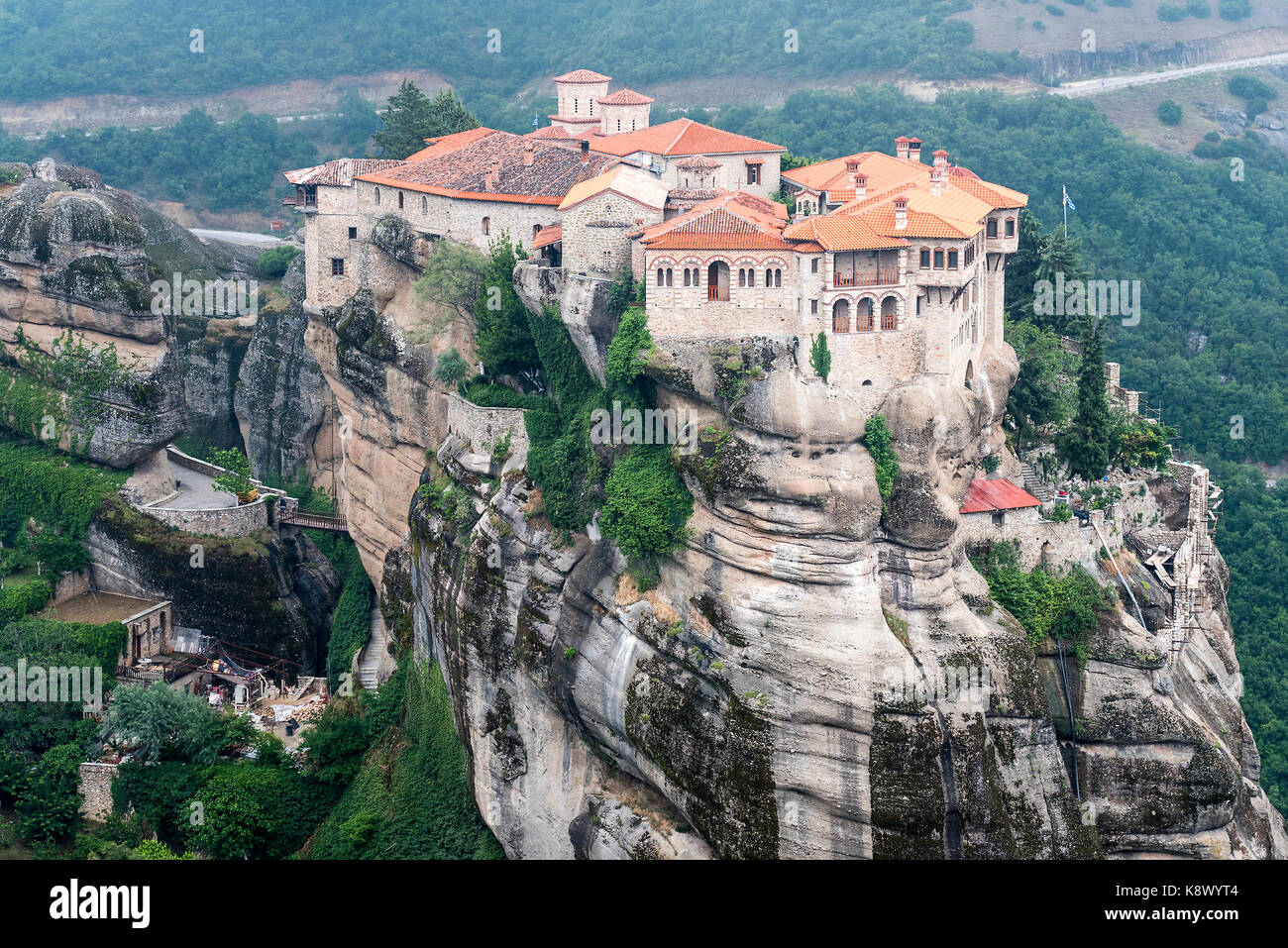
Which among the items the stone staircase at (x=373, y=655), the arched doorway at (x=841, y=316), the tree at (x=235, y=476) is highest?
the arched doorway at (x=841, y=316)

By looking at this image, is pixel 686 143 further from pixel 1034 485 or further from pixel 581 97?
pixel 1034 485

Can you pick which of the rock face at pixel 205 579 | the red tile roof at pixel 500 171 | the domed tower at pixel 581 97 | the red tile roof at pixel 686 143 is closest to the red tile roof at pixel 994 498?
the red tile roof at pixel 686 143

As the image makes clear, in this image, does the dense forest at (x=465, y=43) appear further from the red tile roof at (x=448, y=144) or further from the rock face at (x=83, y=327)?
the rock face at (x=83, y=327)

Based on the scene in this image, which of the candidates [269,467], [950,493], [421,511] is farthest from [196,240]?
[950,493]

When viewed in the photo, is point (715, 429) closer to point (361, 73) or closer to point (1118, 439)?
point (1118, 439)
